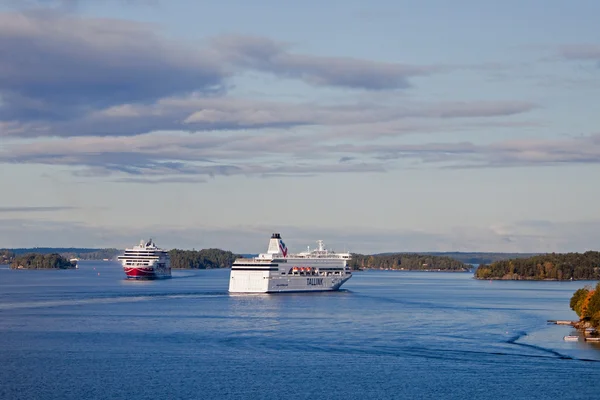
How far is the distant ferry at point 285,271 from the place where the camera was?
109188mm

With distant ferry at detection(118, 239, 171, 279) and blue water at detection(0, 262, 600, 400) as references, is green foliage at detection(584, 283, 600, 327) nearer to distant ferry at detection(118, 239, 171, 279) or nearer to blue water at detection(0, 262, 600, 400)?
blue water at detection(0, 262, 600, 400)

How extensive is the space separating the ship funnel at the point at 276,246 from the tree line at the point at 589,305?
42569 mm

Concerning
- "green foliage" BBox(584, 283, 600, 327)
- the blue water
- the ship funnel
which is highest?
the ship funnel

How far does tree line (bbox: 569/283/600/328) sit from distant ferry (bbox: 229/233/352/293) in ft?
134

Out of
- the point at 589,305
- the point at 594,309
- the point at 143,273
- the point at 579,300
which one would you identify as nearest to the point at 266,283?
the point at 579,300

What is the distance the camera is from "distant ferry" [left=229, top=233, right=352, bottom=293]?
109188 mm

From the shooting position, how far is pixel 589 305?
6994 centimetres

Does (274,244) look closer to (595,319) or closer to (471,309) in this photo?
(471,309)

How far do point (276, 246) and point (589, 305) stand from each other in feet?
165

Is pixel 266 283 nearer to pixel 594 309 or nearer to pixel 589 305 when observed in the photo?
pixel 589 305

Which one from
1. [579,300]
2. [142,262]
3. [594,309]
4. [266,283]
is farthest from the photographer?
[142,262]

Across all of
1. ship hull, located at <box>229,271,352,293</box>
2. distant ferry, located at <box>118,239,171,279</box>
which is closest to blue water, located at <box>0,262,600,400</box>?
ship hull, located at <box>229,271,352,293</box>

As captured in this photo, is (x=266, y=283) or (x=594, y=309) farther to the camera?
(x=266, y=283)

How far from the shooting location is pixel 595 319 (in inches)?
2645
